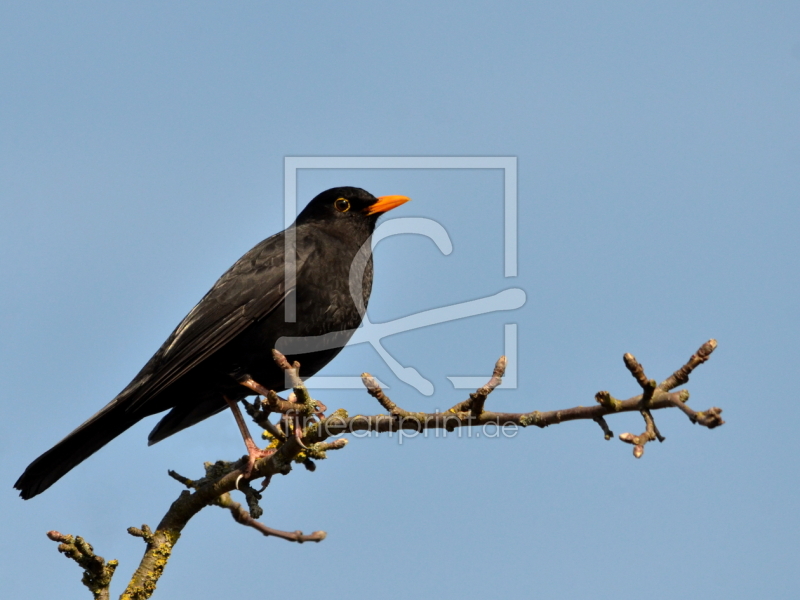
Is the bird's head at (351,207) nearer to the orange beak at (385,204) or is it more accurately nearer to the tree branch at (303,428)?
the orange beak at (385,204)

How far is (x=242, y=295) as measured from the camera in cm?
A: 692

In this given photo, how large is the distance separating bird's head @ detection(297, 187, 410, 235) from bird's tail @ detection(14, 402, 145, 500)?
2.47 m

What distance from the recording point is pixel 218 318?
22.3 ft

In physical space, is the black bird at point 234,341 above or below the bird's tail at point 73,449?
above

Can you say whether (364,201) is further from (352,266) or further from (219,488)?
(219,488)

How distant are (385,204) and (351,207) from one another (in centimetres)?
31

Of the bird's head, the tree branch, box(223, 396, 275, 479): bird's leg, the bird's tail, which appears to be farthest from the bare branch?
the bird's head

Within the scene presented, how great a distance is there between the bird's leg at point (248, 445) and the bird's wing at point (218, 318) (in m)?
0.50

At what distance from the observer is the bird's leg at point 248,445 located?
5.69 meters

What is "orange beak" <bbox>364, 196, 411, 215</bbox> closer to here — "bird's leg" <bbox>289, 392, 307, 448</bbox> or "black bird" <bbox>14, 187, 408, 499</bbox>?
"black bird" <bbox>14, 187, 408, 499</bbox>

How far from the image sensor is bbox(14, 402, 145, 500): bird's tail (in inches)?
247

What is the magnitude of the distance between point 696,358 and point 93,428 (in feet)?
14.9

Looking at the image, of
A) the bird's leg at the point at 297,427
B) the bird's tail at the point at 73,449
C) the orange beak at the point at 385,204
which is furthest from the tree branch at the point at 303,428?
the orange beak at the point at 385,204

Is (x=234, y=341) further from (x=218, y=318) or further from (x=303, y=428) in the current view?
(x=303, y=428)
